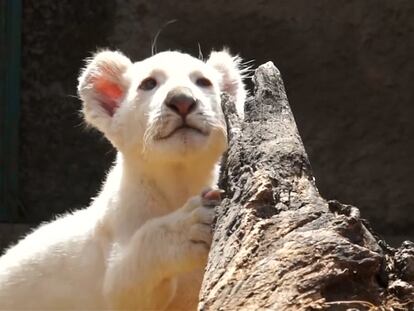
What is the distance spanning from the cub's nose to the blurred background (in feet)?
13.2

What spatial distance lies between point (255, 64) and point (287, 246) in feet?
20.9

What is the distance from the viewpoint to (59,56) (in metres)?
9.73

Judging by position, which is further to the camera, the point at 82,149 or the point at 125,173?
the point at 82,149

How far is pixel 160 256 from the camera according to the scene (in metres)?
A: 5.04

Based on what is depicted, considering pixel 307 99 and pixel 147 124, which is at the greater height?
pixel 307 99

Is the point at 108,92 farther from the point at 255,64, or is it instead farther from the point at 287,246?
the point at 255,64

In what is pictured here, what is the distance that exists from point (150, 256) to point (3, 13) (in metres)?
4.99

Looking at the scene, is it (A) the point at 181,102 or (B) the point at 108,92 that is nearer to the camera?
(A) the point at 181,102

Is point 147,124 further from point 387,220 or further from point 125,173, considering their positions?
point 387,220

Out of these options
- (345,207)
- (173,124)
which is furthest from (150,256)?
(345,207)

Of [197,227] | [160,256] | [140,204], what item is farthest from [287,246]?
[140,204]

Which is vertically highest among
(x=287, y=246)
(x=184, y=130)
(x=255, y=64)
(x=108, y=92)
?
(x=255, y=64)

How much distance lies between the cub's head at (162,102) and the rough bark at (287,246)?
144cm

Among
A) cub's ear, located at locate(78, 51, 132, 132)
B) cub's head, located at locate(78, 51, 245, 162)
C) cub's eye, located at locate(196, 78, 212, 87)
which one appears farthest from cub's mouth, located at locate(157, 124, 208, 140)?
cub's ear, located at locate(78, 51, 132, 132)
